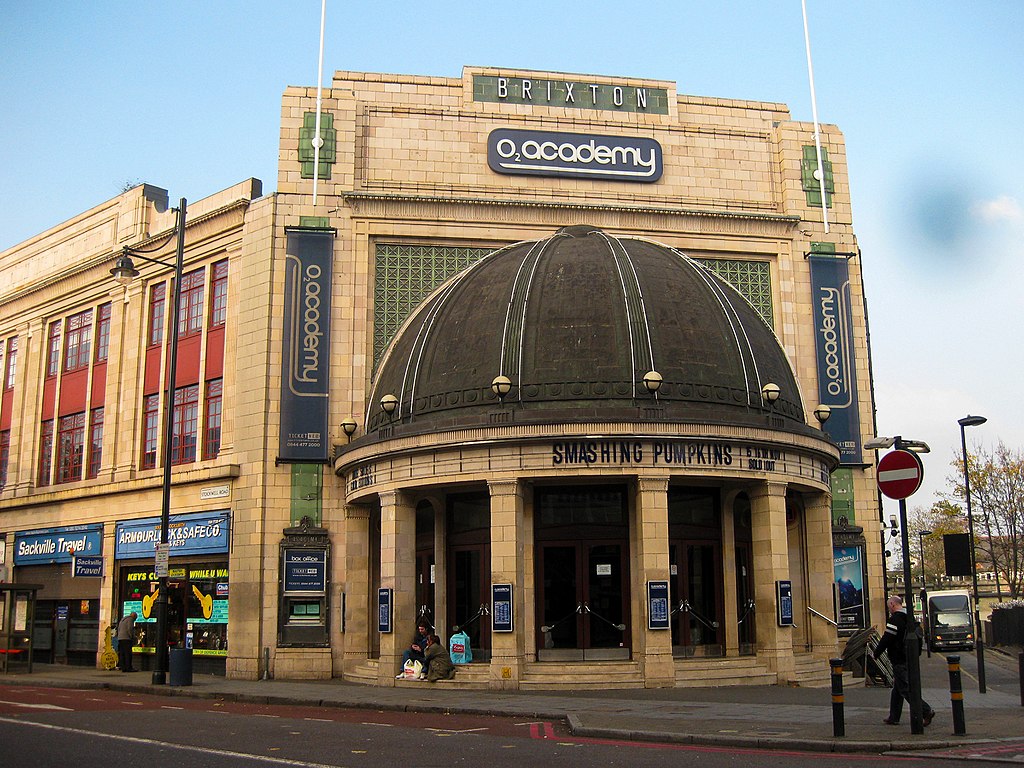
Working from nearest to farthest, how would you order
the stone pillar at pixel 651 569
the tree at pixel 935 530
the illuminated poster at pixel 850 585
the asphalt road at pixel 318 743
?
the asphalt road at pixel 318 743 → the stone pillar at pixel 651 569 → the illuminated poster at pixel 850 585 → the tree at pixel 935 530

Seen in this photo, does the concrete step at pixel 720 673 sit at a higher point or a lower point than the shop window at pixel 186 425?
lower

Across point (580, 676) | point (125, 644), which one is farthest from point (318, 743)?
point (125, 644)

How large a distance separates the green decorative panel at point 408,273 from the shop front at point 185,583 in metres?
8.63

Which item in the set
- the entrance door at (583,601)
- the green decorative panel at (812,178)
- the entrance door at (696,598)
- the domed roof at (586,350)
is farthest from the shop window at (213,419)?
the green decorative panel at (812,178)

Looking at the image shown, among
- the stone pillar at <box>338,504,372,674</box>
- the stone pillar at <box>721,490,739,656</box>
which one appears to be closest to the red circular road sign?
the stone pillar at <box>721,490,739,656</box>

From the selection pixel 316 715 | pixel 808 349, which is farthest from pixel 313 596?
pixel 808 349

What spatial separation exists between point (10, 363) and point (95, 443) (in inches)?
398

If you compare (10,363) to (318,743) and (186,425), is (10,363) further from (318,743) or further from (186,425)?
(318,743)

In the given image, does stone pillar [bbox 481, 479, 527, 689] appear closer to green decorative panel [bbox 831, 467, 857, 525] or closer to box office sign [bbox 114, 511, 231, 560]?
box office sign [bbox 114, 511, 231, 560]

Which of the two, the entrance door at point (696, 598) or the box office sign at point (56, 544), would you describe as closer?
the entrance door at point (696, 598)

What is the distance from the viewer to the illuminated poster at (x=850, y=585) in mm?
34688

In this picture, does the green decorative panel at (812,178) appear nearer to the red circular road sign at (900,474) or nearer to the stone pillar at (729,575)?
the stone pillar at (729,575)

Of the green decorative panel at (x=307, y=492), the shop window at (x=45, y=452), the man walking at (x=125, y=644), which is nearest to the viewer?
the green decorative panel at (x=307, y=492)

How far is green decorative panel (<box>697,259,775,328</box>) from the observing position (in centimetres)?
3697
